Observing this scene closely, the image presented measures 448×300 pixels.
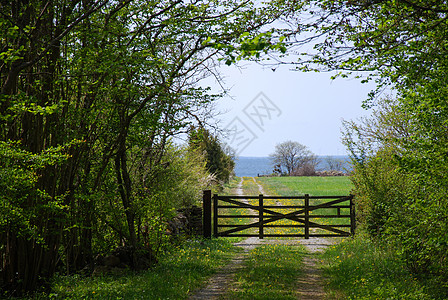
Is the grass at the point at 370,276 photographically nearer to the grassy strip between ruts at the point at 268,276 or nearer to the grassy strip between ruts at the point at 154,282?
the grassy strip between ruts at the point at 268,276

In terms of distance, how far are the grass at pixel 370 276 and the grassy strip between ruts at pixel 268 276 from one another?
754 millimetres

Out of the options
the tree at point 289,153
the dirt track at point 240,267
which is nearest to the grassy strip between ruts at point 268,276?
the dirt track at point 240,267

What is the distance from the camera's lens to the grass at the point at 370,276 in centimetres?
674

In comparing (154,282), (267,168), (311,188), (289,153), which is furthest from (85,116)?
(267,168)

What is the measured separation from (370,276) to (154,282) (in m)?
4.10

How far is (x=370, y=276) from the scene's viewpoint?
800 cm

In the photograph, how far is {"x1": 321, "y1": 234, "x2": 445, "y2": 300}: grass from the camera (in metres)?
6.74

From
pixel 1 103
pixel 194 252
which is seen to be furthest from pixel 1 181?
pixel 194 252

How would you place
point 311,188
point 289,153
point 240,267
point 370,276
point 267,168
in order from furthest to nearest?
point 267,168 → point 289,153 → point 311,188 → point 240,267 → point 370,276

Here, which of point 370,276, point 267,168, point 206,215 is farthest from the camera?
point 267,168

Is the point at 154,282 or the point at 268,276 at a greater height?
the point at 154,282

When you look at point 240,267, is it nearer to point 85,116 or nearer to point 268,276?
point 268,276

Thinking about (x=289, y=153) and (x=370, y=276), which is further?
(x=289, y=153)

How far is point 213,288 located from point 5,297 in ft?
12.2
